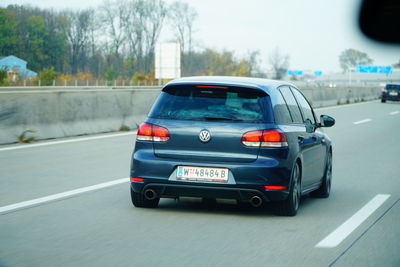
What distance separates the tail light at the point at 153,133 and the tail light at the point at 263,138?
808 millimetres

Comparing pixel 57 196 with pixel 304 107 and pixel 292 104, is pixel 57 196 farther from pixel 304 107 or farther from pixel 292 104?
pixel 304 107

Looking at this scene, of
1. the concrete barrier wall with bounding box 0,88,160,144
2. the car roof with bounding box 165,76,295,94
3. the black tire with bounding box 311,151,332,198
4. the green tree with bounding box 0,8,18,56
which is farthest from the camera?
the green tree with bounding box 0,8,18,56

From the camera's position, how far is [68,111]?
56.6 feet

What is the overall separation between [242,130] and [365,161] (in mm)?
7026

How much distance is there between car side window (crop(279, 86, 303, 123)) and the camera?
8.35 metres

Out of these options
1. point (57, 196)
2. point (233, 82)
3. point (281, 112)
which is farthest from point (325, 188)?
point (57, 196)

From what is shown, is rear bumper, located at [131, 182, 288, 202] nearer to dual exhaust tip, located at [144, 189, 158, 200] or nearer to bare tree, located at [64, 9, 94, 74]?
dual exhaust tip, located at [144, 189, 158, 200]

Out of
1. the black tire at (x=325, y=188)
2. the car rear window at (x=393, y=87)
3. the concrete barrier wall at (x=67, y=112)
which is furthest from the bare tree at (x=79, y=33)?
the black tire at (x=325, y=188)

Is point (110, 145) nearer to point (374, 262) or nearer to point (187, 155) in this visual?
point (187, 155)

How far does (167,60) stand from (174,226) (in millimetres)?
68006

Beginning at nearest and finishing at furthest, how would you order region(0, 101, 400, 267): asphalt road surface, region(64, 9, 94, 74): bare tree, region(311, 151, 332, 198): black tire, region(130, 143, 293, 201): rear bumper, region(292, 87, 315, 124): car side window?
region(0, 101, 400, 267): asphalt road surface < region(130, 143, 293, 201): rear bumper < region(292, 87, 315, 124): car side window < region(311, 151, 332, 198): black tire < region(64, 9, 94, 74): bare tree

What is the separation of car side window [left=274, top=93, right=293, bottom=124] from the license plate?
2.60ft

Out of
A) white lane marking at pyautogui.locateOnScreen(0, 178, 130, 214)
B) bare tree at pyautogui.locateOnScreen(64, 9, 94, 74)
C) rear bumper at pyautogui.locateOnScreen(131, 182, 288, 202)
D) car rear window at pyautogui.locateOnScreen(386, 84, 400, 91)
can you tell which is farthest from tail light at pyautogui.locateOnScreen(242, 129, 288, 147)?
bare tree at pyautogui.locateOnScreen(64, 9, 94, 74)

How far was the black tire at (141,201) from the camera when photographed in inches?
319
